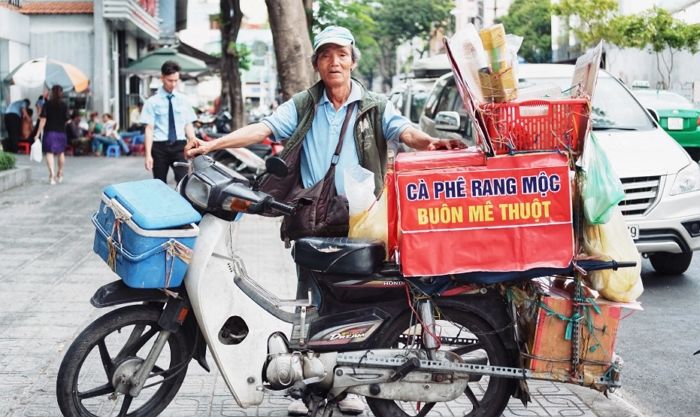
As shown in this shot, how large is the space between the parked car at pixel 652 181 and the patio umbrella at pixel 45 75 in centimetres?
1596

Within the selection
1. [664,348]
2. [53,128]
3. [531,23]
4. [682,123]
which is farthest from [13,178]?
[531,23]

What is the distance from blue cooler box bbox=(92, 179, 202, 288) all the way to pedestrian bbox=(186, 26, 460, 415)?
2.36ft

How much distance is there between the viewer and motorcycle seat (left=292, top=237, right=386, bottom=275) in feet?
14.4

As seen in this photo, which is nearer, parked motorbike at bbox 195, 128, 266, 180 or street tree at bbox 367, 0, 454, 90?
parked motorbike at bbox 195, 128, 266, 180

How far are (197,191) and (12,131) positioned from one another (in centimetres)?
2271

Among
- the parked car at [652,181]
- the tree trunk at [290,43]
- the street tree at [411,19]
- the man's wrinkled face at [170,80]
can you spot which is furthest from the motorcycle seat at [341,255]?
the street tree at [411,19]

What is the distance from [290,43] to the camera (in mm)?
12180

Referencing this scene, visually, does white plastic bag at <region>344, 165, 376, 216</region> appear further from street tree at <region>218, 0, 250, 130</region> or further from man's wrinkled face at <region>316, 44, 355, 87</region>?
street tree at <region>218, 0, 250, 130</region>

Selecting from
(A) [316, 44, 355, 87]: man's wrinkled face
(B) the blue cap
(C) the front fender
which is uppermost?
(B) the blue cap

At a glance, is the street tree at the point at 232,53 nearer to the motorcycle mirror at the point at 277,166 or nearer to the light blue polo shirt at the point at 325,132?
the light blue polo shirt at the point at 325,132

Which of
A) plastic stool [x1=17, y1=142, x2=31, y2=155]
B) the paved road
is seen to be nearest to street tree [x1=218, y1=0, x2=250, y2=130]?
plastic stool [x1=17, y1=142, x2=31, y2=155]

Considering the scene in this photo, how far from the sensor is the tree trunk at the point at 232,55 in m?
24.0

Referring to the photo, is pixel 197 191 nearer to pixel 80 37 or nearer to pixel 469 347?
pixel 469 347

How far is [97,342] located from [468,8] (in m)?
83.2
